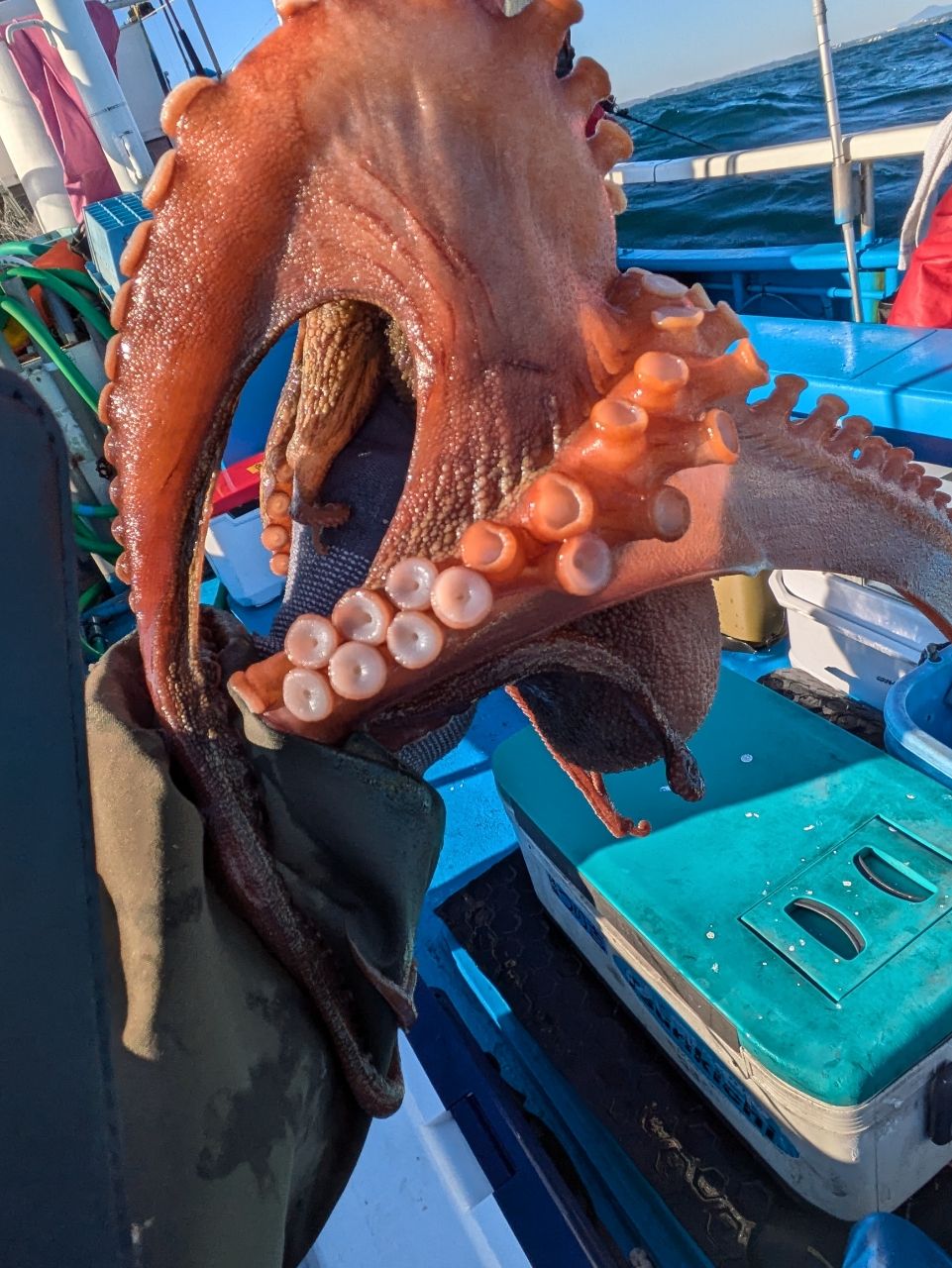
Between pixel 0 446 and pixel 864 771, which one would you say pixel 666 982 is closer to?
pixel 864 771

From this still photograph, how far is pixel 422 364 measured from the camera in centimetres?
85

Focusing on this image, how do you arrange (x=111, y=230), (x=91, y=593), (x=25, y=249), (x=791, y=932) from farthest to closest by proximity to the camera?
(x=25, y=249) < (x=91, y=593) < (x=111, y=230) < (x=791, y=932)

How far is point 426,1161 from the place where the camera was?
73.7 inches

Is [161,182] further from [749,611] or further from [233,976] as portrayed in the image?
[749,611]

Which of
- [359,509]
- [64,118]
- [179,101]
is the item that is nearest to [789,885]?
[359,509]

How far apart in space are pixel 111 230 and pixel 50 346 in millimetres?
743

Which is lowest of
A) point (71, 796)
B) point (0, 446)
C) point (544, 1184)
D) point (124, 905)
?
point (544, 1184)

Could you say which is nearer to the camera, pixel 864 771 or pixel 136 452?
pixel 136 452

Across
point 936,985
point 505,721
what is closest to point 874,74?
point 505,721

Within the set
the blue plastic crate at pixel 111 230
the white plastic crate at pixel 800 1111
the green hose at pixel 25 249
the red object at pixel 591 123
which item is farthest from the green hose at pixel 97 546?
the red object at pixel 591 123

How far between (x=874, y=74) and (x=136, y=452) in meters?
25.7

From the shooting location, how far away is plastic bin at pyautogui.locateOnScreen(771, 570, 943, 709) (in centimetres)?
293

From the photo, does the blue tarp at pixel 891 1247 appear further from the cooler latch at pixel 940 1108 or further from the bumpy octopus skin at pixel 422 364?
the bumpy octopus skin at pixel 422 364

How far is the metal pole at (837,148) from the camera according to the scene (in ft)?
11.4
